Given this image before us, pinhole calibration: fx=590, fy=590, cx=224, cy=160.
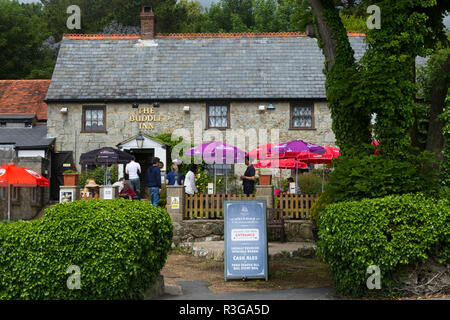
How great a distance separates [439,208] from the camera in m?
8.55

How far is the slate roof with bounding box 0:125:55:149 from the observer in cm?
2595

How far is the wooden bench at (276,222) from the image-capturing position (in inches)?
637

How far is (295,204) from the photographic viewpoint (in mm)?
17422

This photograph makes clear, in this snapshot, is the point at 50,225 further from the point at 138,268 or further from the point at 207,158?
the point at 207,158

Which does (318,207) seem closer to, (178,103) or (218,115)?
(218,115)

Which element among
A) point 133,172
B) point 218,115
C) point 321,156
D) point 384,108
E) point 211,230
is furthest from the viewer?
point 218,115

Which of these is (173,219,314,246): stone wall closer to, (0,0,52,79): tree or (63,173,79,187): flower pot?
(63,173,79,187): flower pot

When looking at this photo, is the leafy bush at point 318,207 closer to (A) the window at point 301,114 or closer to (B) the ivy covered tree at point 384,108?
(B) the ivy covered tree at point 384,108

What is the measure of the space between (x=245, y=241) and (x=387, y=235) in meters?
2.98

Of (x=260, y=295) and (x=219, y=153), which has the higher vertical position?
(x=219, y=153)

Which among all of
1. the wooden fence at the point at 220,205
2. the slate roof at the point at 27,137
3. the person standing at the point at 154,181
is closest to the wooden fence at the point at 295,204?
the wooden fence at the point at 220,205

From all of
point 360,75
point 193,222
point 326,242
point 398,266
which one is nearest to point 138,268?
point 326,242

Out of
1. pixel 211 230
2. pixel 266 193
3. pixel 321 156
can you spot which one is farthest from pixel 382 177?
pixel 321 156

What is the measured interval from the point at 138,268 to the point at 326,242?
9.56 ft
